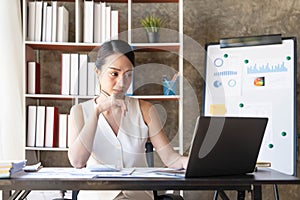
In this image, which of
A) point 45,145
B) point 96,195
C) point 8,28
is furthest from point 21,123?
point 96,195

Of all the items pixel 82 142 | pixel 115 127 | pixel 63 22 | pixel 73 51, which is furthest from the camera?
pixel 73 51

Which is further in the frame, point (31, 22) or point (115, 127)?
point (31, 22)

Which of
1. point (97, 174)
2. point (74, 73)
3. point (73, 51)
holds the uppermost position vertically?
point (73, 51)

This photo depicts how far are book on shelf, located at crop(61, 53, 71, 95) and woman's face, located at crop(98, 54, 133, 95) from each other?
1453mm

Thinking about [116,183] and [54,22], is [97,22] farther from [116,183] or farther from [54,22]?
[116,183]

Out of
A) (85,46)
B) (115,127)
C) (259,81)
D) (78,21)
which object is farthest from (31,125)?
(259,81)

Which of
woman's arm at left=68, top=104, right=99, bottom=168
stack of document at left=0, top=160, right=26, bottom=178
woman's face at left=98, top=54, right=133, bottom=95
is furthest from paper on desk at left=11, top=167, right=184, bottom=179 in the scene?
woman's face at left=98, top=54, right=133, bottom=95

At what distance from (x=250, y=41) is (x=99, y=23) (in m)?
1.17

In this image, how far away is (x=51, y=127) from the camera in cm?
355

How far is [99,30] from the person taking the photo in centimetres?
361

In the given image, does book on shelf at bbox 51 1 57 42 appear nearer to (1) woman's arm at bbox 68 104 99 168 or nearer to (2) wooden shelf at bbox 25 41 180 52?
(2) wooden shelf at bbox 25 41 180 52

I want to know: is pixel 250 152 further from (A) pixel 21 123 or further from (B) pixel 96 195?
(A) pixel 21 123

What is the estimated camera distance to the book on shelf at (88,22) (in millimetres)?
3590

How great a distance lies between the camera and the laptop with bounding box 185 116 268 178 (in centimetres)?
A: 156
